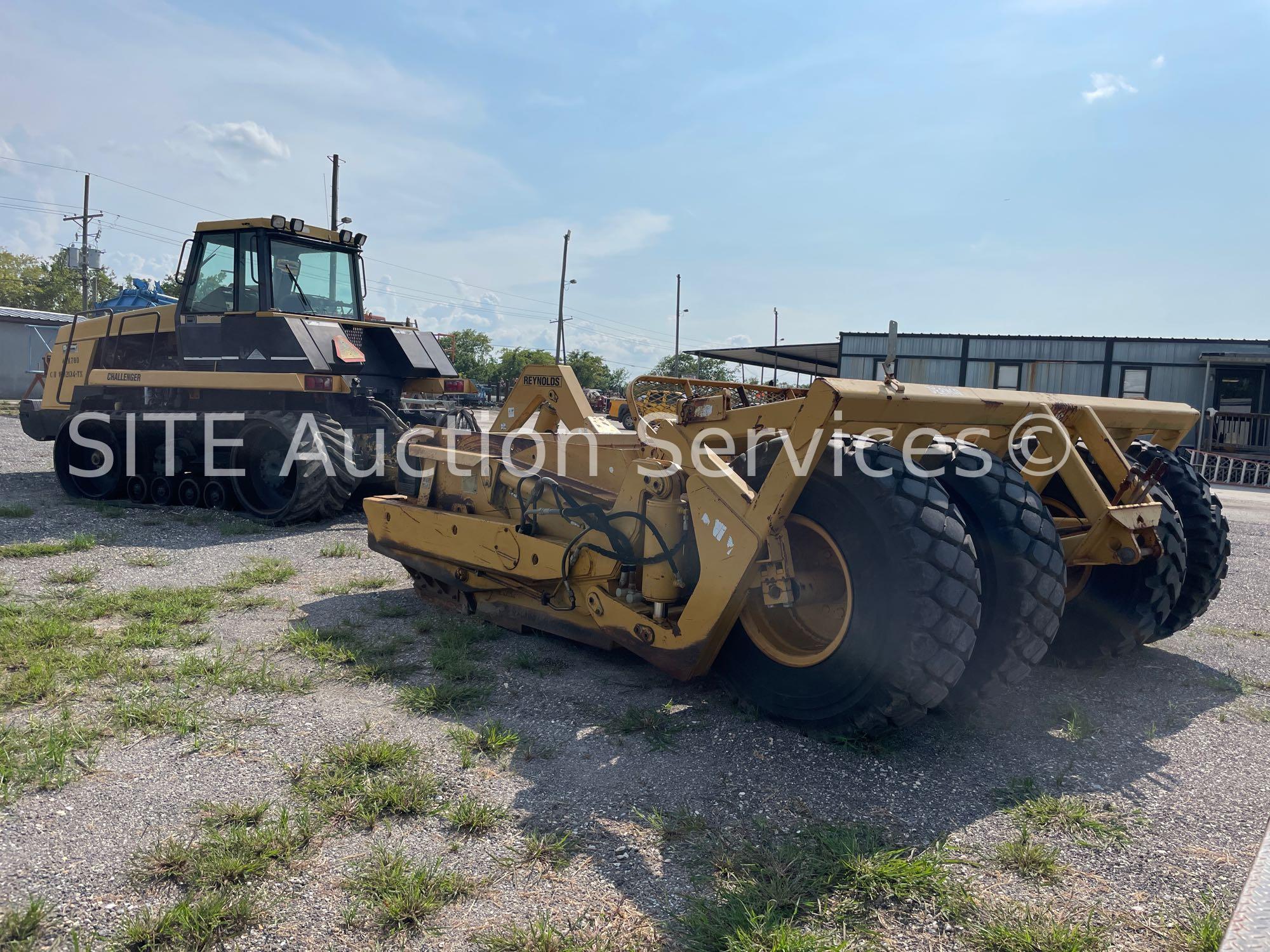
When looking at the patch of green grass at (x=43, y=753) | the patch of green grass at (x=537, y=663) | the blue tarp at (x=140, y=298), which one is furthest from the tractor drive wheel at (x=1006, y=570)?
the blue tarp at (x=140, y=298)

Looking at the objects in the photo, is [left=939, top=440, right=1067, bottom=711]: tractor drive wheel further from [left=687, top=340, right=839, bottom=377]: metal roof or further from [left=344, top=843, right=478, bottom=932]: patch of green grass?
[left=687, top=340, right=839, bottom=377]: metal roof

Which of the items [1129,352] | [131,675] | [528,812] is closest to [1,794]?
[131,675]

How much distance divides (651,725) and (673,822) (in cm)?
76

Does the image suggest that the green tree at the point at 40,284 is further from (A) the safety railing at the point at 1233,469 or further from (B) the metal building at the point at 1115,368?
(A) the safety railing at the point at 1233,469

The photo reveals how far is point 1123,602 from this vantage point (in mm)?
4332

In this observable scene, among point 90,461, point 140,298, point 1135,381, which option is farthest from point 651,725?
point 1135,381

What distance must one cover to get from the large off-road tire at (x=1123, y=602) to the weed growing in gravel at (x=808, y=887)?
82.5 inches

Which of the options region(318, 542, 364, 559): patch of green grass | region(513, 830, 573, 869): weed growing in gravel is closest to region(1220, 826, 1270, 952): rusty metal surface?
region(513, 830, 573, 869): weed growing in gravel

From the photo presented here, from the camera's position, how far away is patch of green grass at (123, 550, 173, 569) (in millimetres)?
6355

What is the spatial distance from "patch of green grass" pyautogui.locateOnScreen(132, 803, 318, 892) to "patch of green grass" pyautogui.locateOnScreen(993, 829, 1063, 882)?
2.19m

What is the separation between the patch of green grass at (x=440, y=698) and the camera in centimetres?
379

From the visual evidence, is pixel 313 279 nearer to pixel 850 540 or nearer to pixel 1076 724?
pixel 850 540

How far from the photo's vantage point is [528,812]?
2.92 m

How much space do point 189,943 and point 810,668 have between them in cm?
231
